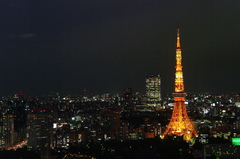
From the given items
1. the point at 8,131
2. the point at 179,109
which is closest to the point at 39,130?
the point at 8,131

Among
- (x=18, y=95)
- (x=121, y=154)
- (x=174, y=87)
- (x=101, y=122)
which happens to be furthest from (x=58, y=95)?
(x=121, y=154)

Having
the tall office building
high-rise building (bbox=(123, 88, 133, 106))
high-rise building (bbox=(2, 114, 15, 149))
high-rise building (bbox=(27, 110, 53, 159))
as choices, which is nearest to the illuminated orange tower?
high-rise building (bbox=(27, 110, 53, 159))

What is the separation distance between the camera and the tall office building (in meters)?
39.9

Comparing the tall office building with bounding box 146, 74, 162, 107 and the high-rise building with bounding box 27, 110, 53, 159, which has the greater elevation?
the tall office building with bounding box 146, 74, 162, 107

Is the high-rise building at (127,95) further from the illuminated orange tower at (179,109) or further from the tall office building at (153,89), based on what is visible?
the illuminated orange tower at (179,109)

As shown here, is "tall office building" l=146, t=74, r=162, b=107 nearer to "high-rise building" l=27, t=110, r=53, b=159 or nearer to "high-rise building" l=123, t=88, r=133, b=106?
"high-rise building" l=123, t=88, r=133, b=106

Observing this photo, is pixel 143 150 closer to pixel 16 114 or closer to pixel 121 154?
pixel 121 154

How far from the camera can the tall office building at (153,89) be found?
3991 centimetres

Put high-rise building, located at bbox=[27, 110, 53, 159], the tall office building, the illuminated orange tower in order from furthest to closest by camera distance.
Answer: the tall office building
the illuminated orange tower
high-rise building, located at bbox=[27, 110, 53, 159]

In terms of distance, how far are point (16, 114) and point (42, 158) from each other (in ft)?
27.2

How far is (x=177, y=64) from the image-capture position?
16.4 m

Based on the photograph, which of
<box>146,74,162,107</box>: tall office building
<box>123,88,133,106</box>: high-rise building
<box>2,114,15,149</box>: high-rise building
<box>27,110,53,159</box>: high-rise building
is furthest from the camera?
<box>146,74,162,107</box>: tall office building

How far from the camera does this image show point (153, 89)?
41.0 meters

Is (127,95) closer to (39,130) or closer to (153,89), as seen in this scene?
(153,89)
